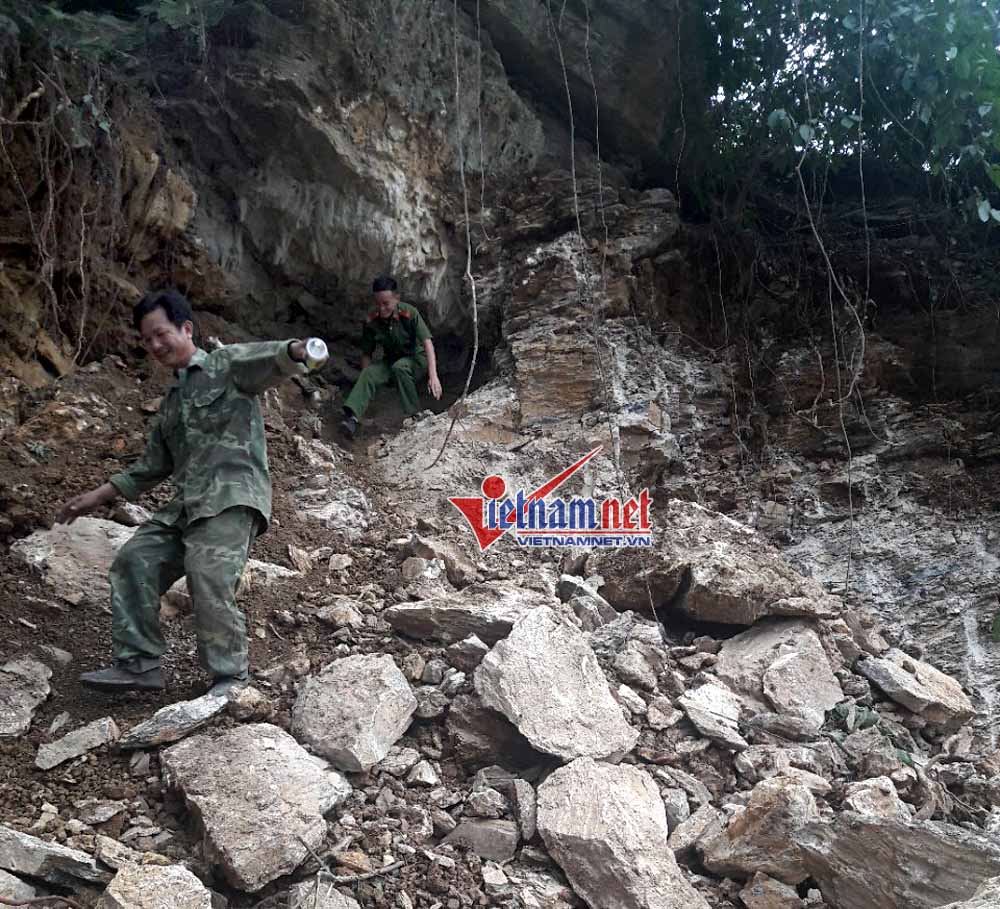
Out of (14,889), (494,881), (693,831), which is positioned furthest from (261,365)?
(693,831)

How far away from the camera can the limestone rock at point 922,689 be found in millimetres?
2994

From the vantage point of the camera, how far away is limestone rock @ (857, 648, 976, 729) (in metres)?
2.99

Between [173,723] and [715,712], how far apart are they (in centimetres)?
174

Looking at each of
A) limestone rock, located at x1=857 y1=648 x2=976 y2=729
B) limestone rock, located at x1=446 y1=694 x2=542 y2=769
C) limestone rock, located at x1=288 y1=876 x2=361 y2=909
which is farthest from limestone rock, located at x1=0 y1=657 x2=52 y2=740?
limestone rock, located at x1=857 y1=648 x2=976 y2=729

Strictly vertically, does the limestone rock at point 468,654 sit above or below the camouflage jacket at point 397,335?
below

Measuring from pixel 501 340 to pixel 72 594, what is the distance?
314cm

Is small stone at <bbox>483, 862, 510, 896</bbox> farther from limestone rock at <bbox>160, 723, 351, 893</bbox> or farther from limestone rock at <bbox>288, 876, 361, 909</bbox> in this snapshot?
limestone rock at <bbox>160, 723, 351, 893</bbox>

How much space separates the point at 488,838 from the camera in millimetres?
2139

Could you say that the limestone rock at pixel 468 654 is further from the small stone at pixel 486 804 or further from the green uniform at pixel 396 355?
the green uniform at pixel 396 355

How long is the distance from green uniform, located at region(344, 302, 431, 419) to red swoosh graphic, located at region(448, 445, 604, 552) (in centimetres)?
101

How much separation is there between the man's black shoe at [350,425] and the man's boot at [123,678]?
8.02 feet

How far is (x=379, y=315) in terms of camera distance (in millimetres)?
4934

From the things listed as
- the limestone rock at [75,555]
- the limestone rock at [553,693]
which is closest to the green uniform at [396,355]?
the limestone rock at [75,555]

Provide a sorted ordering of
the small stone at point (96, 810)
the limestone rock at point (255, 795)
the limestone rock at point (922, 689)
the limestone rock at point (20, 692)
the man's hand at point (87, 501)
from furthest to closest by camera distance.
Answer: the limestone rock at point (922, 689)
the man's hand at point (87, 501)
the limestone rock at point (20, 692)
the small stone at point (96, 810)
the limestone rock at point (255, 795)
